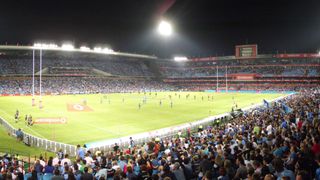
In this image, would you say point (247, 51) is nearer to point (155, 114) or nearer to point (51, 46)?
point (51, 46)

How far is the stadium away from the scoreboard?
0.41 meters

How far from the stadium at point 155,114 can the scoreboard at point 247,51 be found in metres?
0.41

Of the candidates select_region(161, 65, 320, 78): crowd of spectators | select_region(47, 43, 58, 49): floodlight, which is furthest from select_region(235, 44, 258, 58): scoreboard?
select_region(47, 43, 58, 49): floodlight

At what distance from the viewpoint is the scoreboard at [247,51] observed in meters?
122

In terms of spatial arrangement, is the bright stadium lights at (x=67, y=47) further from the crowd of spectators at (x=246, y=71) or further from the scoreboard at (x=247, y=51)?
the scoreboard at (x=247, y=51)

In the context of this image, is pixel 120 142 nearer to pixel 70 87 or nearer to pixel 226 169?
pixel 226 169

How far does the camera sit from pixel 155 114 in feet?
138

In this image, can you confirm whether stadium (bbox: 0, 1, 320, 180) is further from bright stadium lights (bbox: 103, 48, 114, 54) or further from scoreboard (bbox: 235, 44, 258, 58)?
scoreboard (bbox: 235, 44, 258, 58)

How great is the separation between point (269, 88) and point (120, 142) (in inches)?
3534

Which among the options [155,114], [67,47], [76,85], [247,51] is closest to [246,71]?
[247,51]

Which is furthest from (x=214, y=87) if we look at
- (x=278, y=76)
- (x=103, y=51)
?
(x=103, y=51)

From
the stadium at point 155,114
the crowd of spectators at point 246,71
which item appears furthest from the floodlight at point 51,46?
the crowd of spectators at point 246,71

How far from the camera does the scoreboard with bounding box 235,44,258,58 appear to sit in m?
122

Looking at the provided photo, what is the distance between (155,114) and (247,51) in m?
91.6
